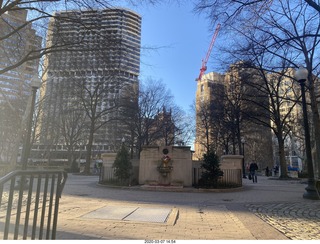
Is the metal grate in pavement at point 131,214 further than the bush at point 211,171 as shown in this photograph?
No

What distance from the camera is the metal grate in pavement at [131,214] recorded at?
21.6ft

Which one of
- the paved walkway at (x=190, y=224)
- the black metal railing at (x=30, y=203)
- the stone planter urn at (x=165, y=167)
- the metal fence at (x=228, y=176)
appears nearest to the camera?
the black metal railing at (x=30, y=203)

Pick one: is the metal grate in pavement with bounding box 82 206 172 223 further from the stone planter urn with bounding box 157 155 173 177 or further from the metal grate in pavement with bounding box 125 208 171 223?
the stone planter urn with bounding box 157 155 173 177

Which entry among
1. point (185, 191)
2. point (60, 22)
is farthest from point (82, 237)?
point (185, 191)

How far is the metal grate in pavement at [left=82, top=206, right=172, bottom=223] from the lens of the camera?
21.6 ft

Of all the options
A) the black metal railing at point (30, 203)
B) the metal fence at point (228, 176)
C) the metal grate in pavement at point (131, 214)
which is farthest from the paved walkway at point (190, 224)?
the metal fence at point (228, 176)

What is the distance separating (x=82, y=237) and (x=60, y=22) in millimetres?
8172

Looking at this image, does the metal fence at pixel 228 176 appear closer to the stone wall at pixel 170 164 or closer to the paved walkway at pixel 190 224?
the stone wall at pixel 170 164

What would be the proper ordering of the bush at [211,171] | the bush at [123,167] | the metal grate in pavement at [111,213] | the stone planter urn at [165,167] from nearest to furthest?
the metal grate in pavement at [111,213] → the bush at [211,171] → the stone planter urn at [165,167] → the bush at [123,167]

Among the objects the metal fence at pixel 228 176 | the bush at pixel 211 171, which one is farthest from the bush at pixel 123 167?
the bush at pixel 211 171

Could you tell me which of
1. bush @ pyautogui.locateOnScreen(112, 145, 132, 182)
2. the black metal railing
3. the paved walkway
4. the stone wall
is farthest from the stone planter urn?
the black metal railing

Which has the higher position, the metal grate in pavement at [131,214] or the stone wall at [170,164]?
the stone wall at [170,164]

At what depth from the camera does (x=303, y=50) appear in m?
16.0

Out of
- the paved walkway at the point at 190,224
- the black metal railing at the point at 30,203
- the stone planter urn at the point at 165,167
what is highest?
the stone planter urn at the point at 165,167
